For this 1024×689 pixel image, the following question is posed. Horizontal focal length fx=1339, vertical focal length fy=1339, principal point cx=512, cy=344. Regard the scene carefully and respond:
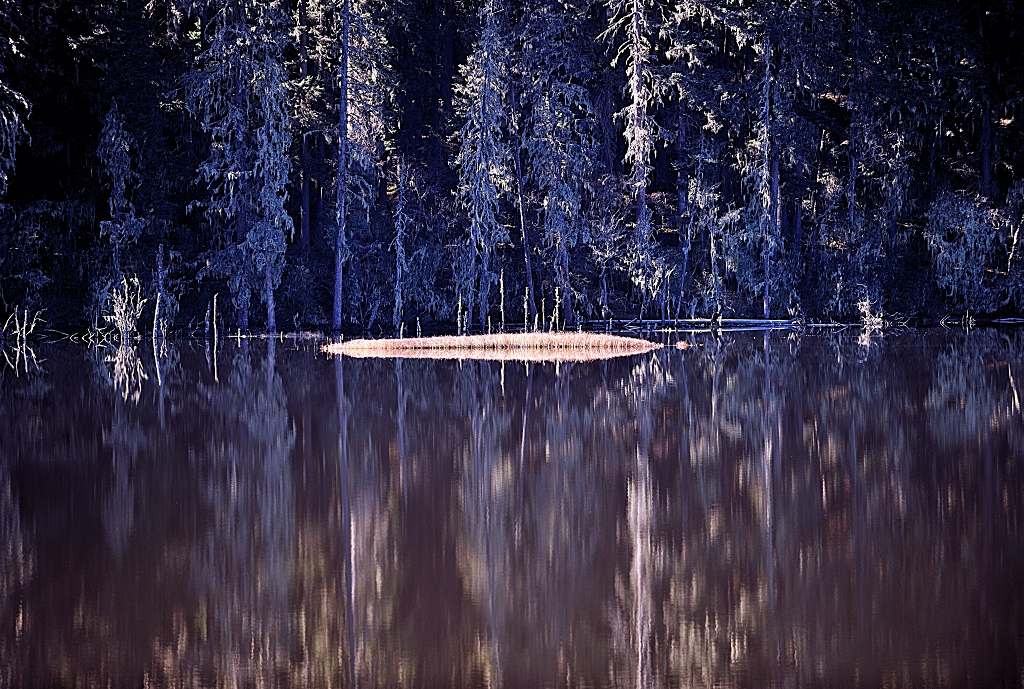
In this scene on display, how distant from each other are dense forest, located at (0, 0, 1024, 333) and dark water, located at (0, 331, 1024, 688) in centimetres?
1631

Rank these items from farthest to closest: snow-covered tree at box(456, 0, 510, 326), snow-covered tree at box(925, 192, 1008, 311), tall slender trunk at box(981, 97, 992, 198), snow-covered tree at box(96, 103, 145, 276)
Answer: tall slender trunk at box(981, 97, 992, 198), snow-covered tree at box(925, 192, 1008, 311), snow-covered tree at box(456, 0, 510, 326), snow-covered tree at box(96, 103, 145, 276)

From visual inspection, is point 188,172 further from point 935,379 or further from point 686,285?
point 935,379

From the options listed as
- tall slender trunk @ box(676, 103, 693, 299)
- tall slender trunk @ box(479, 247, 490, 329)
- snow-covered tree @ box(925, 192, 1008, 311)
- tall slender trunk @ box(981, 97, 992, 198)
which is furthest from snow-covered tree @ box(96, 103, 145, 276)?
tall slender trunk @ box(981, 97, 992, 198)

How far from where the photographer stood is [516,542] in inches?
328

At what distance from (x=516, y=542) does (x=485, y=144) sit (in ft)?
81.5

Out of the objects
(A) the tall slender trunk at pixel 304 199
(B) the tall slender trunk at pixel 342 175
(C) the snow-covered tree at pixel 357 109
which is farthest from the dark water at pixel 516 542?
(A) the tall slender trunk at pixel 304 199

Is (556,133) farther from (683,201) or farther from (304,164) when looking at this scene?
(304,164)

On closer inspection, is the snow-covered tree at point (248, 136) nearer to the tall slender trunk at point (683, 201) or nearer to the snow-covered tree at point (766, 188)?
→ the tall slender trunk at point (683, 201)

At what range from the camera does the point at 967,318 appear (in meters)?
32.8

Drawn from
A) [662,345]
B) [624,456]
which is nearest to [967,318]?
[662,345]

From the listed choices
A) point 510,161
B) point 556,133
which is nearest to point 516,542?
point 556,133

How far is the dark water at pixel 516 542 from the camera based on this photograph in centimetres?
604

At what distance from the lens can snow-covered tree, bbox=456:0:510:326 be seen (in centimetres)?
3180

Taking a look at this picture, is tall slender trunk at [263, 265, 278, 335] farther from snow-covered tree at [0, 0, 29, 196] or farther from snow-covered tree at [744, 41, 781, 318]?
snow-covered tree at [744, 41, 781, 318]
